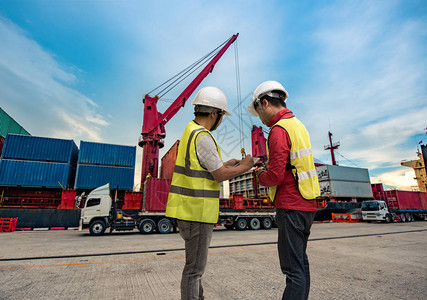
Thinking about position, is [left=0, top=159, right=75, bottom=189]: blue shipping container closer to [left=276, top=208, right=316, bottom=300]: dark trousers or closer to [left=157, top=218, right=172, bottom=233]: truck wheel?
[left=157, top=218, right=172, bottom=233]: truck wheel

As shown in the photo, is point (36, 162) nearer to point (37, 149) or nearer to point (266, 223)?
point (37, 149)

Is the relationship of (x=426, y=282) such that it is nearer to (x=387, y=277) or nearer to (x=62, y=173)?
(x=387, y=277)

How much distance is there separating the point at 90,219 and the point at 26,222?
8863 millimetres

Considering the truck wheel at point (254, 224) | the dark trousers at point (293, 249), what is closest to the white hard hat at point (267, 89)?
A: the dark trousers at point (293, 249)

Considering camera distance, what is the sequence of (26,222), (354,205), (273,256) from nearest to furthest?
1. (273,256)
2. (26,222)
3. (354,205)

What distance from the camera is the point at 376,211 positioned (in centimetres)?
1898

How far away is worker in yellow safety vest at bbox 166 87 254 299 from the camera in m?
1.49

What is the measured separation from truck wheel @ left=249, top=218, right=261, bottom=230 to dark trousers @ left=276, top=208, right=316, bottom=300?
14.2 metres

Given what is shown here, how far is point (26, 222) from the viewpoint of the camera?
53.0 ft

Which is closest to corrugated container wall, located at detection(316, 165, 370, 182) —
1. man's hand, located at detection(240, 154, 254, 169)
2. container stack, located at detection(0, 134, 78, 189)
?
container stack, located at detection(0, 134, 78, 189)

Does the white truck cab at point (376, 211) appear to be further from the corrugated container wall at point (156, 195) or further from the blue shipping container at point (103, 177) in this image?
the blue shipping container at point (103, 177)

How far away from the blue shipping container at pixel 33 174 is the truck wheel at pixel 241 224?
1741 cm

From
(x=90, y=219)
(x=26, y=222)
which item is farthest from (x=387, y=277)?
(x=26, y=222)

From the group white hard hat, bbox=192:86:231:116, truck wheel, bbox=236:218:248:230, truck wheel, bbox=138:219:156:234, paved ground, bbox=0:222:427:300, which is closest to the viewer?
white hard hat, bbox=192:86:231:116
